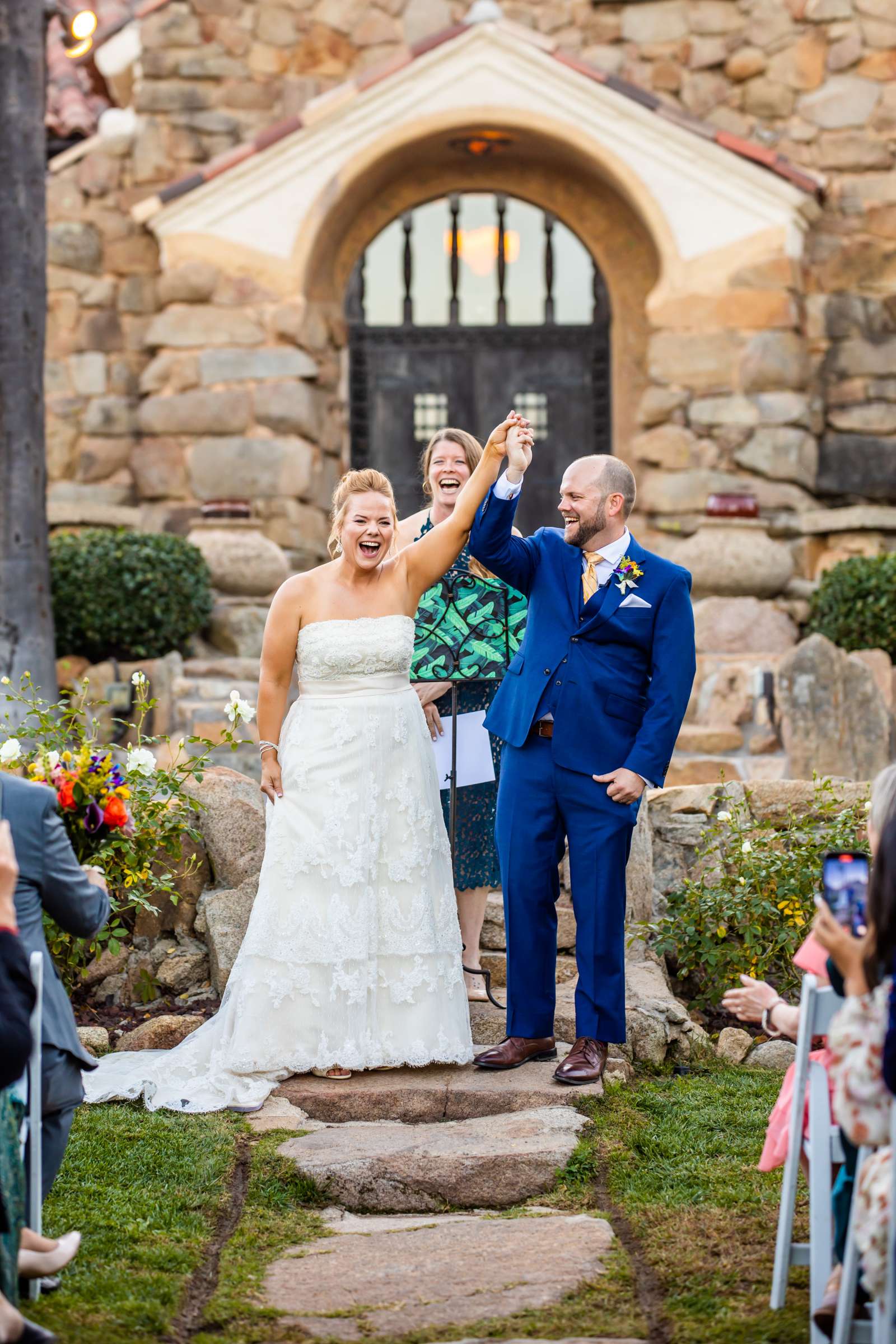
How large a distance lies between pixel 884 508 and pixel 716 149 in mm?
2716

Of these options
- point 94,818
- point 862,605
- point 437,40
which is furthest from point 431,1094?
point 437,40

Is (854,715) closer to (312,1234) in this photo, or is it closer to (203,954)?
(203,954)

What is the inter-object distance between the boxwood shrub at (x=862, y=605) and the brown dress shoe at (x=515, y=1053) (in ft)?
16.5

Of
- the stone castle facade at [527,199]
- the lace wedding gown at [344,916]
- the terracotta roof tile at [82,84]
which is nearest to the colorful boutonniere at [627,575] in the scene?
the lace wedding gown at [344,916]

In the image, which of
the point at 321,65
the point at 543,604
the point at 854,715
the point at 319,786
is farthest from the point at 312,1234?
the point at 321,65

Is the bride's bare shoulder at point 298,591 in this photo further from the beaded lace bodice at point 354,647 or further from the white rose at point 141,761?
the white rose at point 141,761

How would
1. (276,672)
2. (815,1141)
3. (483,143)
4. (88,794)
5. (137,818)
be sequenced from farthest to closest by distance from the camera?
(483,143) → (137,818) → (276,672) → (88,794) → (815,1141)

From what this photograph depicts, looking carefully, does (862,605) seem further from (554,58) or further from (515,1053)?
(515,1053)

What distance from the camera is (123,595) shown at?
889cm

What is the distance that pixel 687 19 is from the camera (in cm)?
1101

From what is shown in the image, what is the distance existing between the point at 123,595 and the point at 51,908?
608 cm

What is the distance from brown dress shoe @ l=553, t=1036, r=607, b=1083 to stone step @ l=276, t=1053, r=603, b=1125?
0.08 ft

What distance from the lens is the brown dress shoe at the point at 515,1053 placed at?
430cm

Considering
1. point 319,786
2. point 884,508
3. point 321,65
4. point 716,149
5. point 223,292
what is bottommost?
point 319,786
